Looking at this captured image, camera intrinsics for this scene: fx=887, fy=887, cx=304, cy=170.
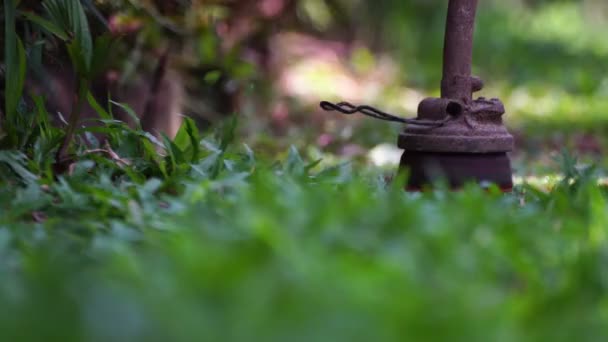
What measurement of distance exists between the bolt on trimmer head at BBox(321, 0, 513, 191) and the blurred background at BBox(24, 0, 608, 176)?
76cm

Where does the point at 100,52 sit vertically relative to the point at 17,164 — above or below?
above

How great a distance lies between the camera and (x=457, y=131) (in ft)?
7.04

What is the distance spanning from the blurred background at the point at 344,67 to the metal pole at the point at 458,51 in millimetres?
766

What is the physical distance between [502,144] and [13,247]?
120cm

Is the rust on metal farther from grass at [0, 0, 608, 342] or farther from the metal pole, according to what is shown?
grass at [0, 0, 608, 342]

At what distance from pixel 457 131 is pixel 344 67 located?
6.38 m

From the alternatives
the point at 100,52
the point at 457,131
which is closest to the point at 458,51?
the point at 457,131

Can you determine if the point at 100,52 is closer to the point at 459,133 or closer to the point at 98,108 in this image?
the point at 98,108

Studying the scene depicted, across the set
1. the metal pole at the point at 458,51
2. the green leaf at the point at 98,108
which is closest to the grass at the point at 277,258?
the green leaf at the point at 98,108

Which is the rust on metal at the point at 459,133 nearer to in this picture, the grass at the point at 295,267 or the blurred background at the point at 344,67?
the grass at the point at 295,267

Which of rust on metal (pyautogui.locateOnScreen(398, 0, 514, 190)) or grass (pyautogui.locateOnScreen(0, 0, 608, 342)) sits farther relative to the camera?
rust on metal (pyautogui.locateOnScreen(398, 0, 514, 190))

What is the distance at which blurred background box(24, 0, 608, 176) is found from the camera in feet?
12.8

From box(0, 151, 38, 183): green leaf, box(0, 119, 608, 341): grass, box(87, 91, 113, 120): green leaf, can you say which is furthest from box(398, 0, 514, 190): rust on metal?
box(0, 151, 38, 183): green leaf

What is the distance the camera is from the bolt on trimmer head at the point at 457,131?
2131 millimetres
